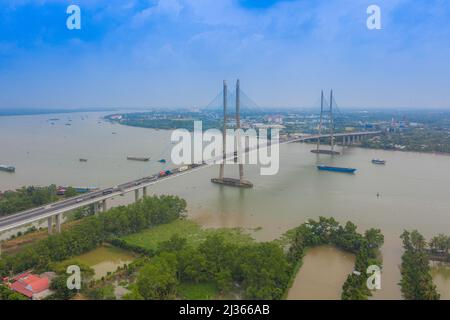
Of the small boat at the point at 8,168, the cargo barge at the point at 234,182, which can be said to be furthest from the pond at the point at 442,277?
the small boat at the point at 8,168

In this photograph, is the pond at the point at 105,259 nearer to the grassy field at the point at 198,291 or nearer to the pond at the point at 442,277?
the grassy field at the point at 198,291

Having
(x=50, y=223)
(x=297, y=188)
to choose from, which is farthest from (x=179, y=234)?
(x=297, y=188)

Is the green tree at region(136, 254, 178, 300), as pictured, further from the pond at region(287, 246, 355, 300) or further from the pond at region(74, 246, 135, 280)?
the pond at region(287, 246, 355, 300)

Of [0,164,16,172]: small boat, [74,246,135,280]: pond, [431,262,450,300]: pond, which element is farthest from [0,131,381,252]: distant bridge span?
[0,164,16,172]: small boat

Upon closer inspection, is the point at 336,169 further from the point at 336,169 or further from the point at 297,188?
the point at 297,188

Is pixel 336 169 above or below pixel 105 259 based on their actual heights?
above

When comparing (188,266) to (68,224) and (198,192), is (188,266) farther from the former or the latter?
(198,192)
